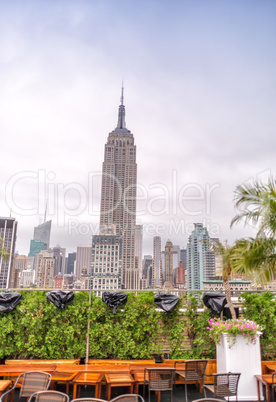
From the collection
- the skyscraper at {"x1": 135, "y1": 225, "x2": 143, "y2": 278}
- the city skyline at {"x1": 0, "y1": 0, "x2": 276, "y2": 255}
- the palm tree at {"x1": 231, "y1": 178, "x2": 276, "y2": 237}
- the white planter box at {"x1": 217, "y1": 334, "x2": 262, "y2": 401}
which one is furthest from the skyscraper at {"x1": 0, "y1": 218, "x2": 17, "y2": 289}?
the palm tree at {"x1": 231, "y1": 178, "x2": 276, "y2": 237}

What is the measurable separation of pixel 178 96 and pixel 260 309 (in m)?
48.0

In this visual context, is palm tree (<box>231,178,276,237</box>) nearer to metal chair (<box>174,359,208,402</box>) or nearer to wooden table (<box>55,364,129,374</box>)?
metal chair (<box>174,359,208,402</box>)

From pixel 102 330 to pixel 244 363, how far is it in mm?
3624

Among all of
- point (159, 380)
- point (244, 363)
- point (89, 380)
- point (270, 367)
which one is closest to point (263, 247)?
point (244, 363)

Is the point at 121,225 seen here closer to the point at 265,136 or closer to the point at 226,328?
the point at 265,136

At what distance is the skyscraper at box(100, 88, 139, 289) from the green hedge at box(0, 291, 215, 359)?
153 metres

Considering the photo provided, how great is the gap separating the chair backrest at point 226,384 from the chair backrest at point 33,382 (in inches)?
118

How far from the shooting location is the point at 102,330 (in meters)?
7.82

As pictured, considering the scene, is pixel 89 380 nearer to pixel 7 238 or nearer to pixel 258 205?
pixel 258 205

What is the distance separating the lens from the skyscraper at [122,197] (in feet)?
564

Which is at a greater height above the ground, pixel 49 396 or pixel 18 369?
A: pixel 49 396

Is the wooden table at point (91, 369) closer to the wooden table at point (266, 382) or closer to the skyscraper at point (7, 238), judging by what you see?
the wooden table at point (266, 382)

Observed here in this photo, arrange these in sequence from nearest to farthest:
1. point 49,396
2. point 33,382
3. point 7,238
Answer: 1. point 49,396
2. point 33,382
3. point 7,238

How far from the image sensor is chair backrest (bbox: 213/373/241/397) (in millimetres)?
5215
